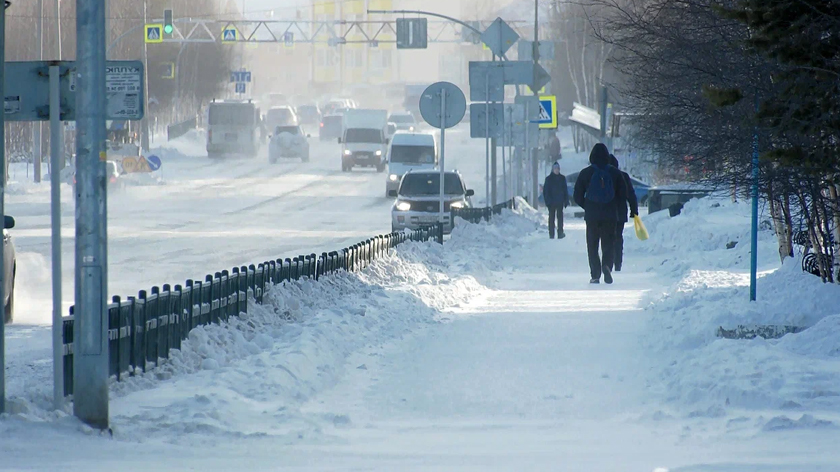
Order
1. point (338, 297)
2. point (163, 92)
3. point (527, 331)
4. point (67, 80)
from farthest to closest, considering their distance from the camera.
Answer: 1. point (163, 92)
2. point (338, 297)
3. point (527, 331)
4. point (67, 80)

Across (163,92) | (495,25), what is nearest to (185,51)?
(163,92)

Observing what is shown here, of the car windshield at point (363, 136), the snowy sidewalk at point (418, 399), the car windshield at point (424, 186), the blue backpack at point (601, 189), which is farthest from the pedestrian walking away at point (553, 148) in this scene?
the snowy sidewalk at point (418, 399)

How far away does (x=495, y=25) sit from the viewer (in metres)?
23.5

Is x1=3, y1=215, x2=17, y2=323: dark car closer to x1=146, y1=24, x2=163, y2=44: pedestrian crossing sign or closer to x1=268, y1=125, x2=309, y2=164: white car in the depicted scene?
x1=146, y1=24, x2=163, y2=44: pedestrian crossing sign

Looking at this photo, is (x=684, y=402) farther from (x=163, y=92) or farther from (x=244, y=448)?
(x=163, y=92)

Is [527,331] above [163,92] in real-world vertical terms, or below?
below

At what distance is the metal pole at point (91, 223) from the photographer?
715 centimetres

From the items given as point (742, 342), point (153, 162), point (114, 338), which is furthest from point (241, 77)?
point (114, 338)

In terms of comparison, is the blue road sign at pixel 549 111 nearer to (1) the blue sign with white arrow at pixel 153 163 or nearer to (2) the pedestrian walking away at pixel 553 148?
(1) the blue sign with white arrow at pixel 153 163

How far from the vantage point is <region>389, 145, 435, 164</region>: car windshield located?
45.8 m

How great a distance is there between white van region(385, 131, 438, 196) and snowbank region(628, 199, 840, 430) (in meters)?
25.7

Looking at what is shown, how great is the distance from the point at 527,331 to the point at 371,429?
458 centimetres

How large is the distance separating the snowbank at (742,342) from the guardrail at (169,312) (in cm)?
343

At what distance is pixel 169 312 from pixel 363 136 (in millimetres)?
50525
